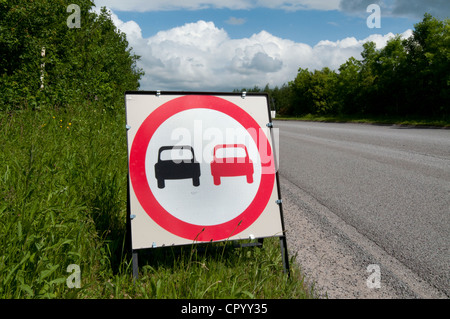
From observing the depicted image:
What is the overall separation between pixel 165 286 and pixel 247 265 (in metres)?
0.73

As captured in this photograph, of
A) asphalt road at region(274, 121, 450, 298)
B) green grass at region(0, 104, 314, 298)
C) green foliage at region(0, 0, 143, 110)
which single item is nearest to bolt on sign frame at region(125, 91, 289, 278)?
green grass at region(0, 104, 314, 298)

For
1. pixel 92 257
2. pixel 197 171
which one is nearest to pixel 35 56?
pixel 92 257

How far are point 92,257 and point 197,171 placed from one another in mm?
1060

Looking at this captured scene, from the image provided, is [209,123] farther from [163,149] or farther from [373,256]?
[373,256]

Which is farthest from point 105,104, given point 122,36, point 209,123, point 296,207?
point 122,36

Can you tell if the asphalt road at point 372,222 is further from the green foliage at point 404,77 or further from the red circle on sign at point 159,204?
the green foliage at point 404,77

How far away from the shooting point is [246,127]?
112 inches

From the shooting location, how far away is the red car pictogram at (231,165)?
271 centimetres

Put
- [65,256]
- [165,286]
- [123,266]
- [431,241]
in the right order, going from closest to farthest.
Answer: [165,286], [65,256], [123,266], [431,241]

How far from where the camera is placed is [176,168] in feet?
8.66

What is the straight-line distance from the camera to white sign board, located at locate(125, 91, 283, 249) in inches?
101

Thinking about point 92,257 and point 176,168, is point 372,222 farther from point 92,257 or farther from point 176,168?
point 92,257

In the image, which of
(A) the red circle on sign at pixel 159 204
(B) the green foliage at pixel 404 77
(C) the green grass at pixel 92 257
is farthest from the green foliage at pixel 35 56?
(B) the green foliage at pixel 404 77

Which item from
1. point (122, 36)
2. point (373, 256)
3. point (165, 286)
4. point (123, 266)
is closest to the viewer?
point (165, 286)
